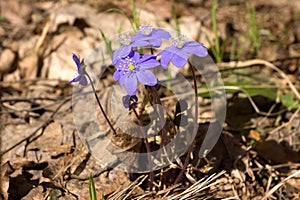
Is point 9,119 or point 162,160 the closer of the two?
point 162,160

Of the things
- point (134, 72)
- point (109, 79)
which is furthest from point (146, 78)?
point (109, 79)

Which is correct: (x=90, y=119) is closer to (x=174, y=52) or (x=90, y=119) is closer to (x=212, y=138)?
(x=212, y=138)

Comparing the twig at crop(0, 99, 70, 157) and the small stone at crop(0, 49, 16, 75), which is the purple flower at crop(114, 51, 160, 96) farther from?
the small stone at crop(0, 49, 16, 75)

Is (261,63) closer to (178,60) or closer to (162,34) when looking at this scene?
(162,34)

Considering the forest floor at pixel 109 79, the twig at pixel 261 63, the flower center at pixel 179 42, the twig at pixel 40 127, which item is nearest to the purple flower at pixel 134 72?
the flower center at pixel 179 42

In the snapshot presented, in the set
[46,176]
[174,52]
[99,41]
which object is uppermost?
[174,52]

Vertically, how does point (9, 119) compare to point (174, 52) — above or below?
below

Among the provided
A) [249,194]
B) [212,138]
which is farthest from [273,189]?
[212,138]
